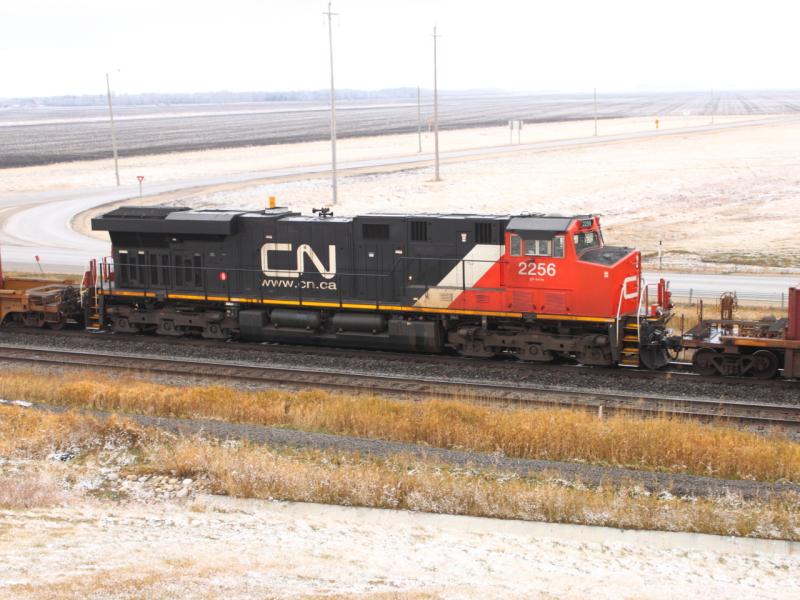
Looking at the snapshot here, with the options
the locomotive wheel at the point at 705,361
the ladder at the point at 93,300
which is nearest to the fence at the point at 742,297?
the locomotive wheel at the point at 705,361

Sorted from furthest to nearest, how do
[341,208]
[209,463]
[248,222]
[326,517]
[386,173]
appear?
[386,173] → [341,208] → [248,222] → [209,463] → [326,517]

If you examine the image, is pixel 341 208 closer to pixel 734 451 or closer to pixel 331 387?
pixel 331 387

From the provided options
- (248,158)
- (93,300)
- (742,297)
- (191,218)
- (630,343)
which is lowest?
(742,297)

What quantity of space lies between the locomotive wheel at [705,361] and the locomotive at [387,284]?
797mm

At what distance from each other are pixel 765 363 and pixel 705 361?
117 centimetres

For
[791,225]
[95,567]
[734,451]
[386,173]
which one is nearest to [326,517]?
[95,567]

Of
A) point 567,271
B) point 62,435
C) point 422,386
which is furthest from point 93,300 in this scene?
point 567,271

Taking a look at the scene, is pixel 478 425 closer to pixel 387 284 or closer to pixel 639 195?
pixel 387 284

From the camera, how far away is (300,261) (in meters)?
22.2

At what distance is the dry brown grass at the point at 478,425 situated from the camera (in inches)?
556

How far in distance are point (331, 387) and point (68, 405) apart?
522 cm

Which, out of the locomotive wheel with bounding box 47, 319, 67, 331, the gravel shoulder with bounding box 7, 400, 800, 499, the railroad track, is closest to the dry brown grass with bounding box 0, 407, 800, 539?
the gravel shoulder with bounding box 7, 400, 800, 499

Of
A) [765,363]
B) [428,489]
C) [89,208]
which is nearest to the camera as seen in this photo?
[428,489]

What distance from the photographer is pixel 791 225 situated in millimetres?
44312
